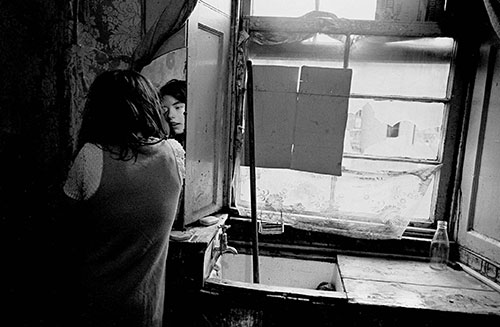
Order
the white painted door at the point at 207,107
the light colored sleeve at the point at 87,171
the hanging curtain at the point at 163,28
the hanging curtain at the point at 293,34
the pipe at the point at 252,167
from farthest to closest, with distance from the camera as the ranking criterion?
the hanging curtain at the point at 293,34 → the pipe at the point at 252,167 → the white painted door at the point at 207,107 → the hanging curtain at the point at 163,28 → the light colored sleeve at the point at 87,171

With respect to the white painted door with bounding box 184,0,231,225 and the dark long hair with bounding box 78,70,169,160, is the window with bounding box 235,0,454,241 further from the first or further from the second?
the dark long hair with bounding box 78,70,169,160

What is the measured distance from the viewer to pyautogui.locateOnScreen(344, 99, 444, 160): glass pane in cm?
206

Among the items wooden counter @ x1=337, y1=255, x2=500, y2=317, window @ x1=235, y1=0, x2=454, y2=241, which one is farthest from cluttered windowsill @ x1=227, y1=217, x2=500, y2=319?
window @ x1=235, y1=0, x2=454, y2=241

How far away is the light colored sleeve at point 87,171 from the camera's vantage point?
3.53ft

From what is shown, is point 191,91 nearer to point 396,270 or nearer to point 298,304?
point 298,304

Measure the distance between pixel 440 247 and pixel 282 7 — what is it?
1.65 metres

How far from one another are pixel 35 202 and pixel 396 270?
6.05ft

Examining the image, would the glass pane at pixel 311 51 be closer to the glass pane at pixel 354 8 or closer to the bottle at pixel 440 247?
the glass pane at pixel 354 8

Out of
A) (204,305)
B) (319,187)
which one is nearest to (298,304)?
(204,305)

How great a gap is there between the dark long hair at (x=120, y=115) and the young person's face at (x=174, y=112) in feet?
1.68

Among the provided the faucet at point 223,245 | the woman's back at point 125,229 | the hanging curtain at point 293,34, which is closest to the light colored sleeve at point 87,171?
the woman's back at point 125,229

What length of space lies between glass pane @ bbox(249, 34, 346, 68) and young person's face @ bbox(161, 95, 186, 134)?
0.74 metres

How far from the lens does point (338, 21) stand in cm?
203

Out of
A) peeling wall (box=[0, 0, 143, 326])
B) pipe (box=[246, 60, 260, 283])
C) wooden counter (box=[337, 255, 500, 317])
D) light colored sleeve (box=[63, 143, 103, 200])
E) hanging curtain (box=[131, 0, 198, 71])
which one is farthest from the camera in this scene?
pipe (box=[246, 60, 260, 283])
